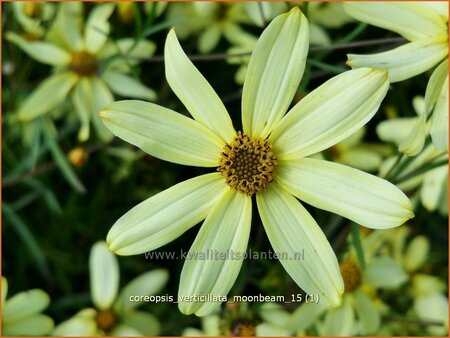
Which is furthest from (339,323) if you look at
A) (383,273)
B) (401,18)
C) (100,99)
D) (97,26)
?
(97,26)

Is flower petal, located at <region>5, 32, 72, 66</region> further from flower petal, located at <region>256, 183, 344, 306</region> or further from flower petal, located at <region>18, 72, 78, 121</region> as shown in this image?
flower petal, located at <region>256, 183, 344, 306</region>

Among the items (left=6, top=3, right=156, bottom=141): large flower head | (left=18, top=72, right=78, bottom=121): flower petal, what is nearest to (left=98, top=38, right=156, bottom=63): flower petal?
(left=6, top=3, right=156, bottom=141): large flower head

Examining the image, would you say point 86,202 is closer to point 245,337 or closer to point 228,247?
point 245,337

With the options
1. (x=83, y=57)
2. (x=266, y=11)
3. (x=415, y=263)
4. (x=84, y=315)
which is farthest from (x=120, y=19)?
(x=415, y=263)

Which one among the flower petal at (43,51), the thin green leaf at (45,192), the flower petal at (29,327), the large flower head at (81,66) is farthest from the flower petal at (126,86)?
the flower petal at (29,327)

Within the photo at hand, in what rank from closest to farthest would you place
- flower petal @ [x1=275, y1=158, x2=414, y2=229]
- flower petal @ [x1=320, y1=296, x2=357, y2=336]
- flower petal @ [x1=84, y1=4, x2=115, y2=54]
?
flower petal @ [x1=275, y1=158, x2=414, y2=229] < flower petal @ [x1=320, y1=296, x2=357, y2=336] < flower petal @ [x1=84, y1=4, x2=115, y2=54]

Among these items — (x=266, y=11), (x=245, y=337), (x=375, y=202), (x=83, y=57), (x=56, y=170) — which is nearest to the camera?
(x=375, y=202)
